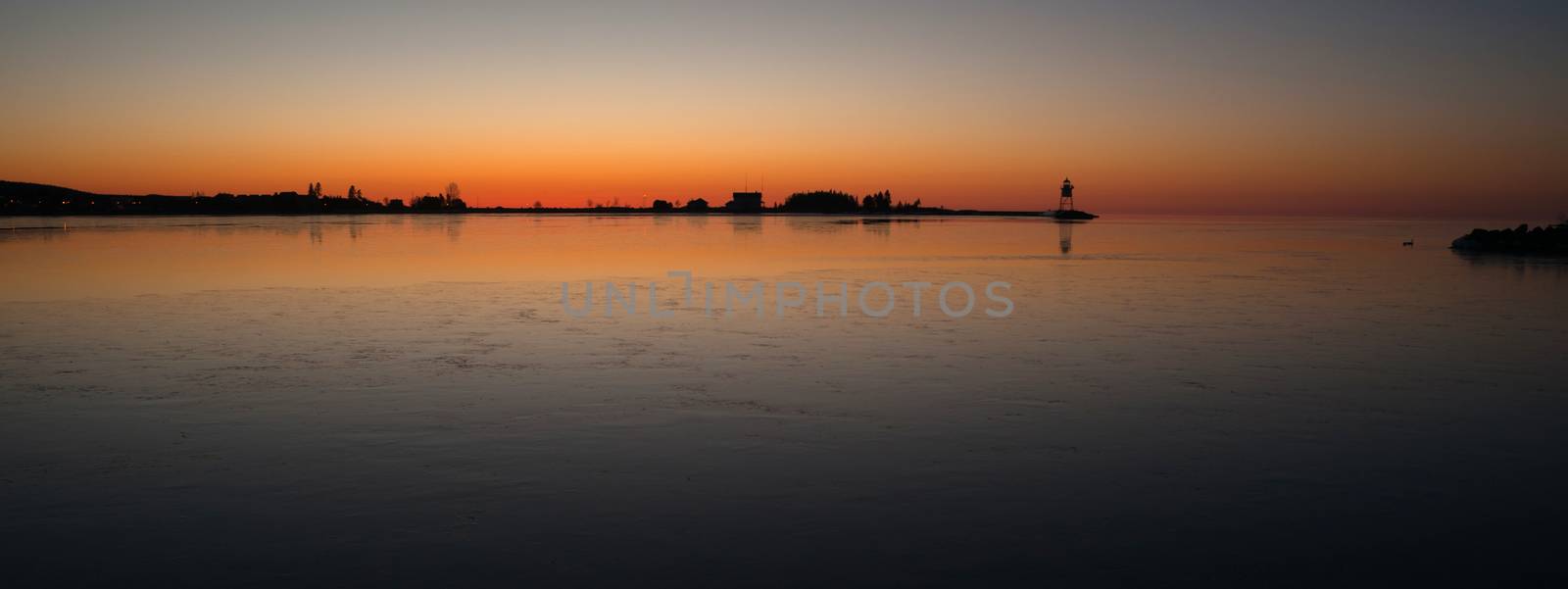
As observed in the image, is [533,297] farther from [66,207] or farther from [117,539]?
[66,207]

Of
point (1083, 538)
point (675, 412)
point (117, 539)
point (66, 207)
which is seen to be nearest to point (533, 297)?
point (675, 412)

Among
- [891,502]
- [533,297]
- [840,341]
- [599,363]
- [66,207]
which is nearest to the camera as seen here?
[891,502]

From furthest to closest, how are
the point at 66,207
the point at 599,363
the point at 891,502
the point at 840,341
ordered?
the point at 66,207, the point at 840,341, the point at 599,363, the point at 891,502

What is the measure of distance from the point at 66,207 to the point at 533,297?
174 metres

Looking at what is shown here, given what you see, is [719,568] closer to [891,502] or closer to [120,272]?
A: [891,502]

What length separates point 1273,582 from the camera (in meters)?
4.48

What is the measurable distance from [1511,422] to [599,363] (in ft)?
27.1

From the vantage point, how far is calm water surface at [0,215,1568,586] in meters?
4.75

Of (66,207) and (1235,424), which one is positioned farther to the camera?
(66,207)

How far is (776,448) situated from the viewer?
6.74m

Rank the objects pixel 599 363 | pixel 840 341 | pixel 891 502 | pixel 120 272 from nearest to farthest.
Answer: pixel 891 502, pixel 599 363, pixel 840 341, pixel 120 272

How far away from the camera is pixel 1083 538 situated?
5020 millimetres

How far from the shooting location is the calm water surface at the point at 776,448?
15.6 ft

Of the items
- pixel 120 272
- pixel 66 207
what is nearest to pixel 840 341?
pixel 120 272
